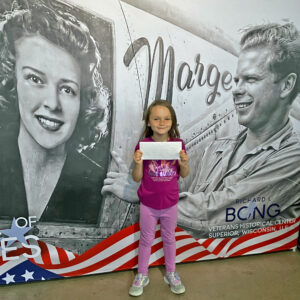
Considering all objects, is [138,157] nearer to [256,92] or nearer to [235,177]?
[235,177]

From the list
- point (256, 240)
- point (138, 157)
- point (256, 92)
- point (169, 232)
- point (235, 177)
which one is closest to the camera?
point (138, 157)

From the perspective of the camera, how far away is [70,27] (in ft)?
4.94

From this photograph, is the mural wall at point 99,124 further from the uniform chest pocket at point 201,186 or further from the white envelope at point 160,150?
the white envelope at point 160,150

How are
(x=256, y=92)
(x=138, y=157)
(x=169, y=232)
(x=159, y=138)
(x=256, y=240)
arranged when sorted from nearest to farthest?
1. (x=138, y=157)
2. (x=159, y=138)
3. (x=169, y=232)
4. (x=256, y=92)
5. (x=256, y=240)

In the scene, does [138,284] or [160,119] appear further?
[138,284]

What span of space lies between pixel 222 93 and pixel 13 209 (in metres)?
1.49

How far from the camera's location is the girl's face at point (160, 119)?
1.47 m

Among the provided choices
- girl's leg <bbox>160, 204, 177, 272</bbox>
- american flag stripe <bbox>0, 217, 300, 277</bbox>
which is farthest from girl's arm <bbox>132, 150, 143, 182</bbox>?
american flag stripe <bbox>0, 217, 300, 277</bbox>

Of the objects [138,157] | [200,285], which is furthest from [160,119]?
[200,285]

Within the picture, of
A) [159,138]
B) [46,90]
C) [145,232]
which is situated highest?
[46,90]

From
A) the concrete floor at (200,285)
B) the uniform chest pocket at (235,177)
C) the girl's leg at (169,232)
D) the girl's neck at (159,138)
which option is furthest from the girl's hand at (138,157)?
the concrete floor at (200,285)

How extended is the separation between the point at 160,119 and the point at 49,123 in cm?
65

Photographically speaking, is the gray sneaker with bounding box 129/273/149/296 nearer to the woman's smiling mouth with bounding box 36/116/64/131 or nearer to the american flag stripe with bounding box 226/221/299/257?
the american flag stripe with bounding box 226/221/299/257

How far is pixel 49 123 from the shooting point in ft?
5.17
